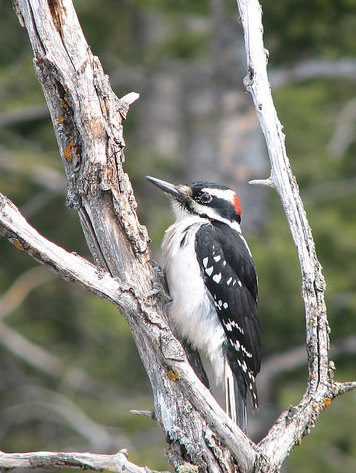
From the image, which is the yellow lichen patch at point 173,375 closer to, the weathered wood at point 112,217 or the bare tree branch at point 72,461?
the weathered wood at point 112,217

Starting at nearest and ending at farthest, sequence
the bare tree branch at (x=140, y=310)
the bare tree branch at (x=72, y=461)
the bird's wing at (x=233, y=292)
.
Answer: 1. the bare tree branch at (x=72, y=461)
2. the bare tree branch at (x=140, y=310)
3. the bird's wing at (x=233, y=292)

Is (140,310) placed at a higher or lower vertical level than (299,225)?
lower

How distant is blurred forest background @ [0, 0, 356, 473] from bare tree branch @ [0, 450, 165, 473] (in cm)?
441

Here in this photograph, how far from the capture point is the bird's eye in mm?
5004

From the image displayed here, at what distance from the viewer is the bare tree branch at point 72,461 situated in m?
3.07

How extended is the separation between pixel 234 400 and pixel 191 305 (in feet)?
2.17

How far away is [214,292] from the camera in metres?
4.70

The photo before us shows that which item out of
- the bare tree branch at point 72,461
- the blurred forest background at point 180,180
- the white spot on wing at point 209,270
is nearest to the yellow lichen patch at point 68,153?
the bare tree branch at point 72,461

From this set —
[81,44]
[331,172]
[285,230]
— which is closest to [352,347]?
[285,230]

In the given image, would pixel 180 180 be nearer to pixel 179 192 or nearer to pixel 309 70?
pixel 309 70

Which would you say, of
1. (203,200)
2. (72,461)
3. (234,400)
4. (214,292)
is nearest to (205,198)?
(203,200)

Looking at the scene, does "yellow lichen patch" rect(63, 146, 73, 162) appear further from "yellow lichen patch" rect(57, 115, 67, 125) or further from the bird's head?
the bird's head

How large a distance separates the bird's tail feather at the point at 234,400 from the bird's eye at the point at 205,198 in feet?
3.81

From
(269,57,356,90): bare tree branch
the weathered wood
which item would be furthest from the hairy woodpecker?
(269,57,356,90): bare tree branch
